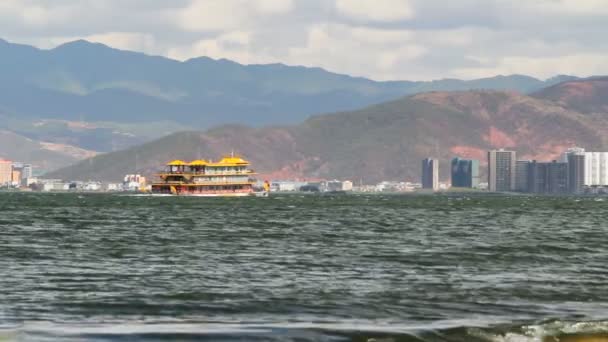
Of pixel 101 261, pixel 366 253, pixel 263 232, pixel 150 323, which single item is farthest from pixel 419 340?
pixel 263 232

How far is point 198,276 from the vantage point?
5603 cm

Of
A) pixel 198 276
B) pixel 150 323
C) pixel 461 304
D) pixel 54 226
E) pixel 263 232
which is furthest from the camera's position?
pixel 54 226

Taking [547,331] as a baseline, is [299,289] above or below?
above

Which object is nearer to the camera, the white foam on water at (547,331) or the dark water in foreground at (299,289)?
the white foam on water at (547,331)

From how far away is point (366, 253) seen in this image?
244ft

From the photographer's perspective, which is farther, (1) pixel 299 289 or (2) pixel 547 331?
(1) pixel 299 289

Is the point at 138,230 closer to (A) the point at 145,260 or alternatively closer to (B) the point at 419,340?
(A) the point at 145,260

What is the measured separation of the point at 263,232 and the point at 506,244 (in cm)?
2537

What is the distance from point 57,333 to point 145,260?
102 ft

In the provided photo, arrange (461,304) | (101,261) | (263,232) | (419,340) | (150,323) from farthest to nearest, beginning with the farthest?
1. (263,232)
2. (101,261)
3. (461,304)
4. (150,323)
5. (419,340)

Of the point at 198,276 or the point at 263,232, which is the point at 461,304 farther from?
the point at 263,232

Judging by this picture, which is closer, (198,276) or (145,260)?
(198,276)

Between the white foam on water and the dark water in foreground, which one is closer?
the white foam on water

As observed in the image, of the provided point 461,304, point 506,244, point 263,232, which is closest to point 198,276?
point 461,304
